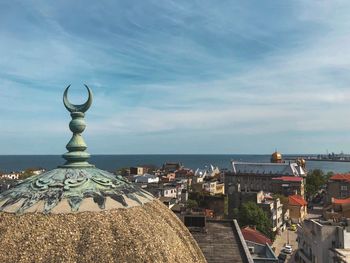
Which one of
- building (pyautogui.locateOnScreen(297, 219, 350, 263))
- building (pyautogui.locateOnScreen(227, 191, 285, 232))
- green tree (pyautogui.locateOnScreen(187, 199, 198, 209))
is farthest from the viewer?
building (pyautogui.locateOnScreen(227, 191, 285, 232))

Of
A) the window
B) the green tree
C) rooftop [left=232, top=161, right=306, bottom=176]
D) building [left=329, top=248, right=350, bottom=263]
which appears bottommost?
building [left=329, top=248, right=350, bottom=263]

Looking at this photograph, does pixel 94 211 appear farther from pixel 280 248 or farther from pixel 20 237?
pixel 280 248

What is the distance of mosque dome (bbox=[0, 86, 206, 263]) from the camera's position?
549 cm

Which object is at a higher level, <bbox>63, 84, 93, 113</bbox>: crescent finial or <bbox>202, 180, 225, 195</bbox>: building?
<bbox>63, 84, 93, 113</bbox>: crescent finial

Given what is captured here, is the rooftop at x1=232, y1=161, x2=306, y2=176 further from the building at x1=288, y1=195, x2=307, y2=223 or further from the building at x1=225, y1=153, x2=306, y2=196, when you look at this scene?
the building at x1=288, y1=195, x2=307, y2=223

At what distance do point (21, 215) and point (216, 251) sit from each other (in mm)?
10160

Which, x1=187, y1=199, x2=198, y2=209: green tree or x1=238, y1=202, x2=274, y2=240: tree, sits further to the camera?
x1=187, y1=199, x2=198, y2=209: green tree

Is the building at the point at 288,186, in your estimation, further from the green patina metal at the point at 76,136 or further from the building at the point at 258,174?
the green patina metal at the point at 76,136

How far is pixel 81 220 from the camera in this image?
228 inches

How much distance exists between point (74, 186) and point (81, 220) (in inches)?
24.7

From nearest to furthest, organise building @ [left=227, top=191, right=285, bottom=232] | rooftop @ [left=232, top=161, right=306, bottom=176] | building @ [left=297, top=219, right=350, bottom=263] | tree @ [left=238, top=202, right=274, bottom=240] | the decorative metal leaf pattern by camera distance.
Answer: the decorative metal leaf pattern
building @ [left=297, top=219, right=350, bottom=263]
tree @ [left=238, top=202, right=274, bottom=240]
building @ [left=227, top=191, right=285, bottom=232]
rooftop @ [left=232, top=161, right=306, bottom=176]

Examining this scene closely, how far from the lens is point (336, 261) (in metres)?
30.0

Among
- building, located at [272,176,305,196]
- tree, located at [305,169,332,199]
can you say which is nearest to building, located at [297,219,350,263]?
building, located at [272,176,305,196]

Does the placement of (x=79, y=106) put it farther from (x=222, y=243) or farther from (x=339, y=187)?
(x=339, y=187)
